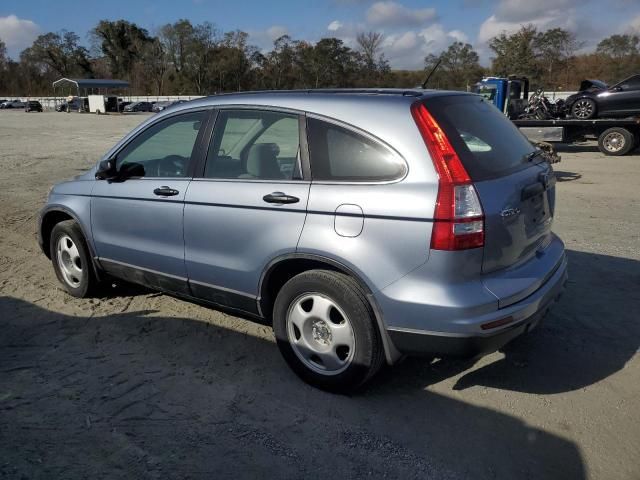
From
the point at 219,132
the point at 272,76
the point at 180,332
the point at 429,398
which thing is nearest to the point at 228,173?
the point at 219,132

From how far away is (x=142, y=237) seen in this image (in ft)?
13.5

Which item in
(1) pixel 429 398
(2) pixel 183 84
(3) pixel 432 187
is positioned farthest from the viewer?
(2) pixel 183 84

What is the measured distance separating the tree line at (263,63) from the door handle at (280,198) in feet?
33.7

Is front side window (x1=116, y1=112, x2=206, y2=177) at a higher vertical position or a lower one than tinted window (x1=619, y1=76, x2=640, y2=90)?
lower

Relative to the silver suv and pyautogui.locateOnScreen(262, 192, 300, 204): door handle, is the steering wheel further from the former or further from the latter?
pyautogui.locateOnScreen(262, 192, 300, 204): door handle

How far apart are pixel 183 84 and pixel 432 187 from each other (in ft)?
275

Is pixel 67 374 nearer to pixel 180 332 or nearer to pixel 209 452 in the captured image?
pixel 180 332

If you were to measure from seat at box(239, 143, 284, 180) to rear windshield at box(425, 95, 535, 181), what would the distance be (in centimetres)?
101

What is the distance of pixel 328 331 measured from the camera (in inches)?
128

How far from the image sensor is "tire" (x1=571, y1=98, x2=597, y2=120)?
662 inches

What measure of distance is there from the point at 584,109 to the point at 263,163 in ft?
53.4

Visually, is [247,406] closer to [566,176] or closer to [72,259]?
[72,259]

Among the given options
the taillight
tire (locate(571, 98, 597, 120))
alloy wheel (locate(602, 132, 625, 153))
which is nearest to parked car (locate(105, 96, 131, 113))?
tire (locate(571, 98, 597, 120))

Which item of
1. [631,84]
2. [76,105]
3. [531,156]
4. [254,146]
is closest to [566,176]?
[631,84]
